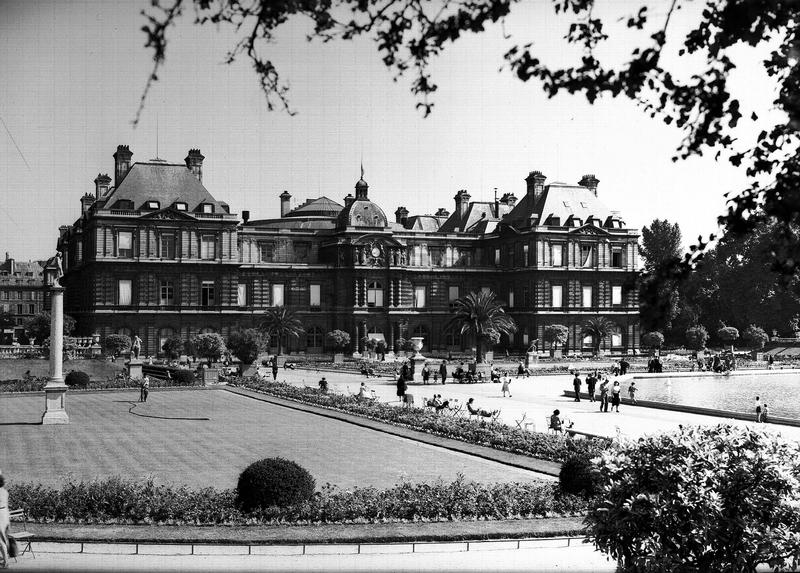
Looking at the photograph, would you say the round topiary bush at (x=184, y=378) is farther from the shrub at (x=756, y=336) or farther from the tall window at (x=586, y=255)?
the shrub at (x=756, y=336)

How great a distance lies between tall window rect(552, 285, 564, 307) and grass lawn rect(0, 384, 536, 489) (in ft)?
160

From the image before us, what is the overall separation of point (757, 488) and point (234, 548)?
7942mm

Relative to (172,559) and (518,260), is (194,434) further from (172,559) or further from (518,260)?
(518,260)

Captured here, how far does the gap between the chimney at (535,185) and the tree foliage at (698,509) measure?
7447 centimetres

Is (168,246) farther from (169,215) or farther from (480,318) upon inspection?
(480,318)

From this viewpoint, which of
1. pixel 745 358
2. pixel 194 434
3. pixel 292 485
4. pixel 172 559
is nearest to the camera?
pixel 172 559

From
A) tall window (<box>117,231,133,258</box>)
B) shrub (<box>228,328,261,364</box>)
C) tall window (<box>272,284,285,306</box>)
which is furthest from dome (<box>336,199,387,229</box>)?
shrub (<box>228,328,261,364</box>)

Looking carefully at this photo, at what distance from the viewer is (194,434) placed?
29031 mm

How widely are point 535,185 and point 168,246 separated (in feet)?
104

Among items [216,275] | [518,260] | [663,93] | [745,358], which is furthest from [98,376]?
[663,93]

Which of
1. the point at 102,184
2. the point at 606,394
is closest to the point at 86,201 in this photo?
the point at 102,184

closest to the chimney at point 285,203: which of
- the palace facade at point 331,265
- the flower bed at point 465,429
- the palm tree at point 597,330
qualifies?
the palace facade at point 331,265

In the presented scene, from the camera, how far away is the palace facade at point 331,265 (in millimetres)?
73500

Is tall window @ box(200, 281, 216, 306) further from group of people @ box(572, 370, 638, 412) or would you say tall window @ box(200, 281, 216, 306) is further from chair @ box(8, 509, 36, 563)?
chair @ box(8, 509, 36, 563)
